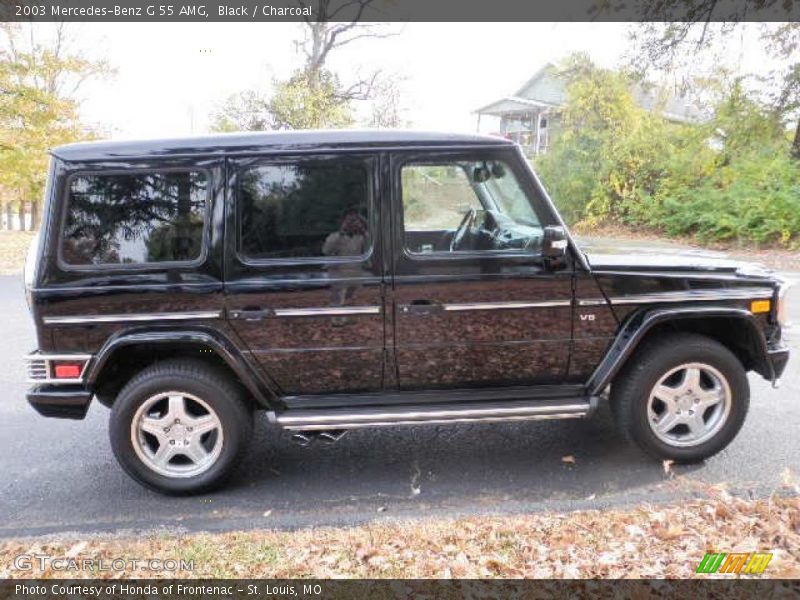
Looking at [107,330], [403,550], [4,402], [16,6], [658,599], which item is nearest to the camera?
[658,599]

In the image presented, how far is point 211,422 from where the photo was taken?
3484mm

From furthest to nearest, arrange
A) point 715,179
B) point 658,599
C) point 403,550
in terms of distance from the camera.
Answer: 1. point 715,179
2. point 403,550
3. point 658,599

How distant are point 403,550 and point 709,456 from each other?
7.00 feet

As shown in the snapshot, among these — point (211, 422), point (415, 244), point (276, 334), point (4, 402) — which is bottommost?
point (4, 402)

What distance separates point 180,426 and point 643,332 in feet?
9.14

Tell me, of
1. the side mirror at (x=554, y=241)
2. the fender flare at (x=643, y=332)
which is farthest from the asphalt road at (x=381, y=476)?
the side mirror at (x=554, y=241)

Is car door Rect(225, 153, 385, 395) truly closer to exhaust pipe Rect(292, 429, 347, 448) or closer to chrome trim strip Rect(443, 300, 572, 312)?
chrome trim strip Rect(443, 300, 572, 312)

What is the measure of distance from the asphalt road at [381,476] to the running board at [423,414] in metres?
0.43

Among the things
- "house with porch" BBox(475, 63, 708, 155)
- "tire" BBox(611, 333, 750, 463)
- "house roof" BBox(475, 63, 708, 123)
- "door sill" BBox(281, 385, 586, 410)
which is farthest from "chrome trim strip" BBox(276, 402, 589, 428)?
"house with porch" BBox(475, 63, 708, 155)

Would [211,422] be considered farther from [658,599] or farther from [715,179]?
[715,179]

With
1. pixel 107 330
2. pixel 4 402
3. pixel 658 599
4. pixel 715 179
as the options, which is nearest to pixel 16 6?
pixel 4 402

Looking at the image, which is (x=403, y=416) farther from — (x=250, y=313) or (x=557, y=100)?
(x=557, y=100)

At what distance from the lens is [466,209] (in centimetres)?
369

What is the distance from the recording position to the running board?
11.3 ft
